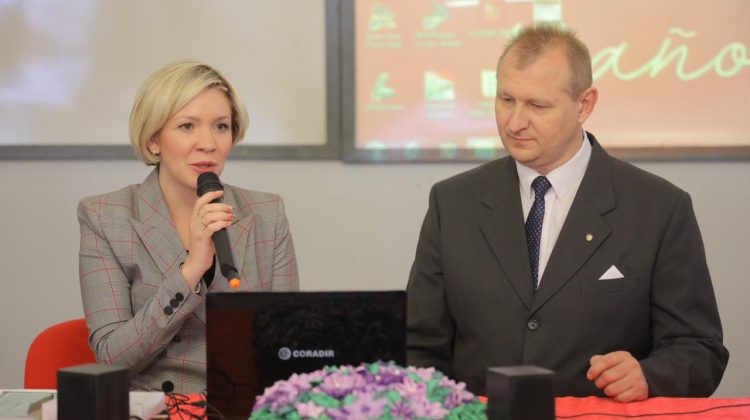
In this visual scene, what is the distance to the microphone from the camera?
2.00m

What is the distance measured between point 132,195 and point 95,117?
4.37 feet

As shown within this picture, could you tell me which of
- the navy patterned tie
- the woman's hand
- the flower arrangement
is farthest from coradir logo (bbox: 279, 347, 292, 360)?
the navy patterned tie

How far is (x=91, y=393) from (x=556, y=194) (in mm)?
1360

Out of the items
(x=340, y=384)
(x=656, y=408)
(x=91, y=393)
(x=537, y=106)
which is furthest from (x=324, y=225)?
(x=340, y=384)

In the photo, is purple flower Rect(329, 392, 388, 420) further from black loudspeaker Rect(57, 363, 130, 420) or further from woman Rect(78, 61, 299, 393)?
woman Rect(78, 61, 299, 393)

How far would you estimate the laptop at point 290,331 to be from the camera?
1.71 metres

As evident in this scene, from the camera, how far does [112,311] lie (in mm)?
2389

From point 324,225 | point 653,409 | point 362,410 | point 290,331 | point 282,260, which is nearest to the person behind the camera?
point 362,410

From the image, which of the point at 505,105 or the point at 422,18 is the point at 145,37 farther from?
the point at 505,105

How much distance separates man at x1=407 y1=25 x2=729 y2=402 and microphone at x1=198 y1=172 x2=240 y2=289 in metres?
0.61

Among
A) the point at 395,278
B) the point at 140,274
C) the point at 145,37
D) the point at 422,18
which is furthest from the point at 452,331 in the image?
the point at 145,37

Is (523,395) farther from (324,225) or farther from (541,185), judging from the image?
(324,225)

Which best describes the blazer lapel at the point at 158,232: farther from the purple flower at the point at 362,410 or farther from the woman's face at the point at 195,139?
the purple flower at the point at 362,410

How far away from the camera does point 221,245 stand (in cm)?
214
